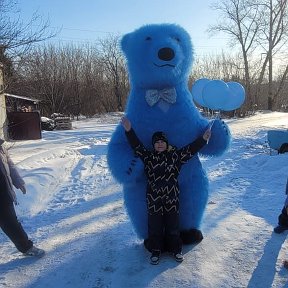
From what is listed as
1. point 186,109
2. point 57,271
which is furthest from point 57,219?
point 186,109

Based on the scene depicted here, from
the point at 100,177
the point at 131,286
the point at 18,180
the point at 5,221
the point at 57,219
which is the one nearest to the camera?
the point at 131,286

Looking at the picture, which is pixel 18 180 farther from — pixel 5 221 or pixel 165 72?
pixel 165 72

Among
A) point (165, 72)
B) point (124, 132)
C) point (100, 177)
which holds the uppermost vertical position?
point (165, 72)

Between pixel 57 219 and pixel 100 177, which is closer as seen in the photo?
pixel 57 219

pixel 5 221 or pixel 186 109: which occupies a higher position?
pixel 186 109

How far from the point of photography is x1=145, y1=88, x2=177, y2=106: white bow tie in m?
3.63

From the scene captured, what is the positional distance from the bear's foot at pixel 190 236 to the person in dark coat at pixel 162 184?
22cm

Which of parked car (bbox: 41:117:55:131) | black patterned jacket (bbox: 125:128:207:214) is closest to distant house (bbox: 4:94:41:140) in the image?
parked car (bbox: 41:117:55:131)

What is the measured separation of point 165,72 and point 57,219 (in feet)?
8.92

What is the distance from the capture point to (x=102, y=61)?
39.7m

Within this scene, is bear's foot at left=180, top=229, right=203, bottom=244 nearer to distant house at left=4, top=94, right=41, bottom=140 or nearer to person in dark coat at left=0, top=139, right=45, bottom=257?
person in dark coat at left=0, top=139, right=45, bottom=257

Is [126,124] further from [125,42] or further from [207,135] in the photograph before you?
[125,42]

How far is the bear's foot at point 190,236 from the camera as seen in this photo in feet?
12.5

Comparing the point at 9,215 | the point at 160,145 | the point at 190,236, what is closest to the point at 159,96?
the point at 160,145
